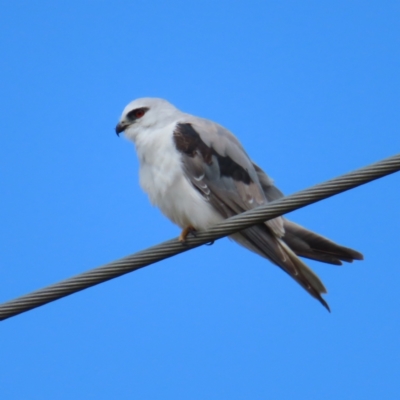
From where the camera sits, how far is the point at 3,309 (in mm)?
3197

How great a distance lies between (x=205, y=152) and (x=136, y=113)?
1075mm

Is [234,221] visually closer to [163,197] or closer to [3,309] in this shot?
[3,309]

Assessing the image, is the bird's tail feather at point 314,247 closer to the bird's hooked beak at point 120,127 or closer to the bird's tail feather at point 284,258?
the bird's tail feather at point 284,258

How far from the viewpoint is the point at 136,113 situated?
→ 5.79m

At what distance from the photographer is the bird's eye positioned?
5766mm


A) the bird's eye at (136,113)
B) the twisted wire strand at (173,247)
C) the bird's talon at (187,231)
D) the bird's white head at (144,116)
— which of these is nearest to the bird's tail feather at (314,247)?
the bird's talon at (187,231)

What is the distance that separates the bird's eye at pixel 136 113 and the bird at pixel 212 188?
0.58m

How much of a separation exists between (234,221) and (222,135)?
5.74ft

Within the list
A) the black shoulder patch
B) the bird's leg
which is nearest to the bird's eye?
the black shoulder patch

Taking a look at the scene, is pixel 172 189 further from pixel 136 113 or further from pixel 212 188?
pixel 136 113

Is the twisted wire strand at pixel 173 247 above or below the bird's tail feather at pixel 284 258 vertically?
below

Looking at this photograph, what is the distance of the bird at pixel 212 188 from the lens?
4555mm

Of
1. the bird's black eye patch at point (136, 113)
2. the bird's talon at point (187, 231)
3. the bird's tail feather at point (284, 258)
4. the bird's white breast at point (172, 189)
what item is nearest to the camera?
the bird's tail feather at point (284, 258)

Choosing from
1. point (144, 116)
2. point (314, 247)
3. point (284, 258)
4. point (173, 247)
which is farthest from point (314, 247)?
point (144, 116)
